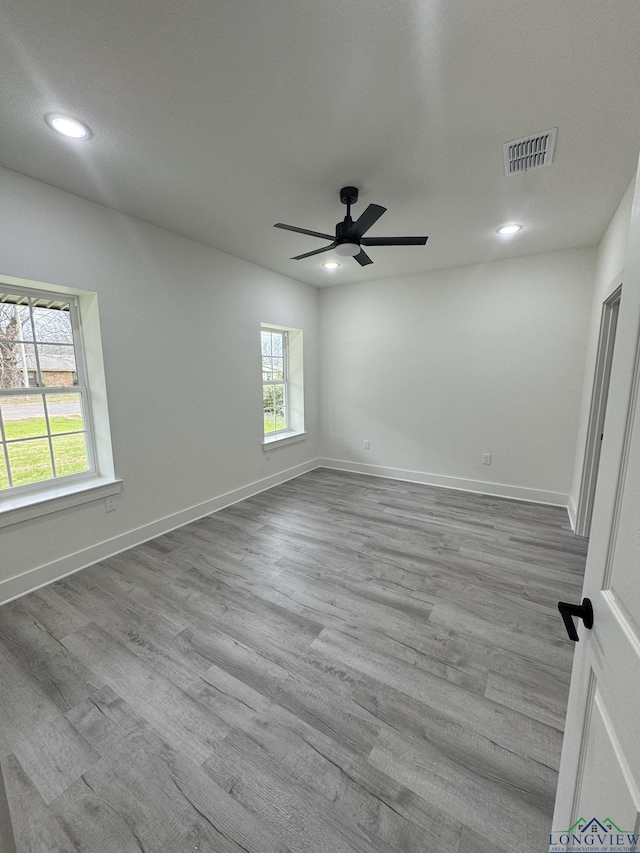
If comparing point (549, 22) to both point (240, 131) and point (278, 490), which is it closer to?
point (240, 131)

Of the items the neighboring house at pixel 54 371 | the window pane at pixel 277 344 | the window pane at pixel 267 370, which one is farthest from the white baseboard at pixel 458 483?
the neighboring house at pixel 54 371

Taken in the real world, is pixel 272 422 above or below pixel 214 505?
above

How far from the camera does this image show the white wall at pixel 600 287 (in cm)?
236

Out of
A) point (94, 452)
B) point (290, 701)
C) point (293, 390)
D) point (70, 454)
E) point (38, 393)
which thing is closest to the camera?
point (290, 701)

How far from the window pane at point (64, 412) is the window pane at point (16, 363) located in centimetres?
20

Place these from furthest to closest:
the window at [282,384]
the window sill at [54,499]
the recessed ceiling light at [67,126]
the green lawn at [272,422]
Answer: the green lawn at [272,422] → the window at [282,384] → the window sill at [54,499] → the recessed ceiling light at [67,126]

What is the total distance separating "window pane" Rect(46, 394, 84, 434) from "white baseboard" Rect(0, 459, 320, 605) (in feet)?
3.13

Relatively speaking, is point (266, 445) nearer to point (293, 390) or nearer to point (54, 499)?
point (293, 390)

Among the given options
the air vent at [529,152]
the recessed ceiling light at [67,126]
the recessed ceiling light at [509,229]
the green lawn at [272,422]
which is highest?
the recessed ceiling light at [67,126]

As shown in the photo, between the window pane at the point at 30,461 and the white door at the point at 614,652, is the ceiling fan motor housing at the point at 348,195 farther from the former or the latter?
the window pane at the point at 30,461

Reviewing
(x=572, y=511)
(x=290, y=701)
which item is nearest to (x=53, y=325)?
(x=290, y=701)

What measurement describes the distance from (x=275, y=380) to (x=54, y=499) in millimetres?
2901

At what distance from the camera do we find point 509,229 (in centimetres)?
298

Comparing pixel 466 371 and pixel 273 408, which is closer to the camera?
pixel 466 371
